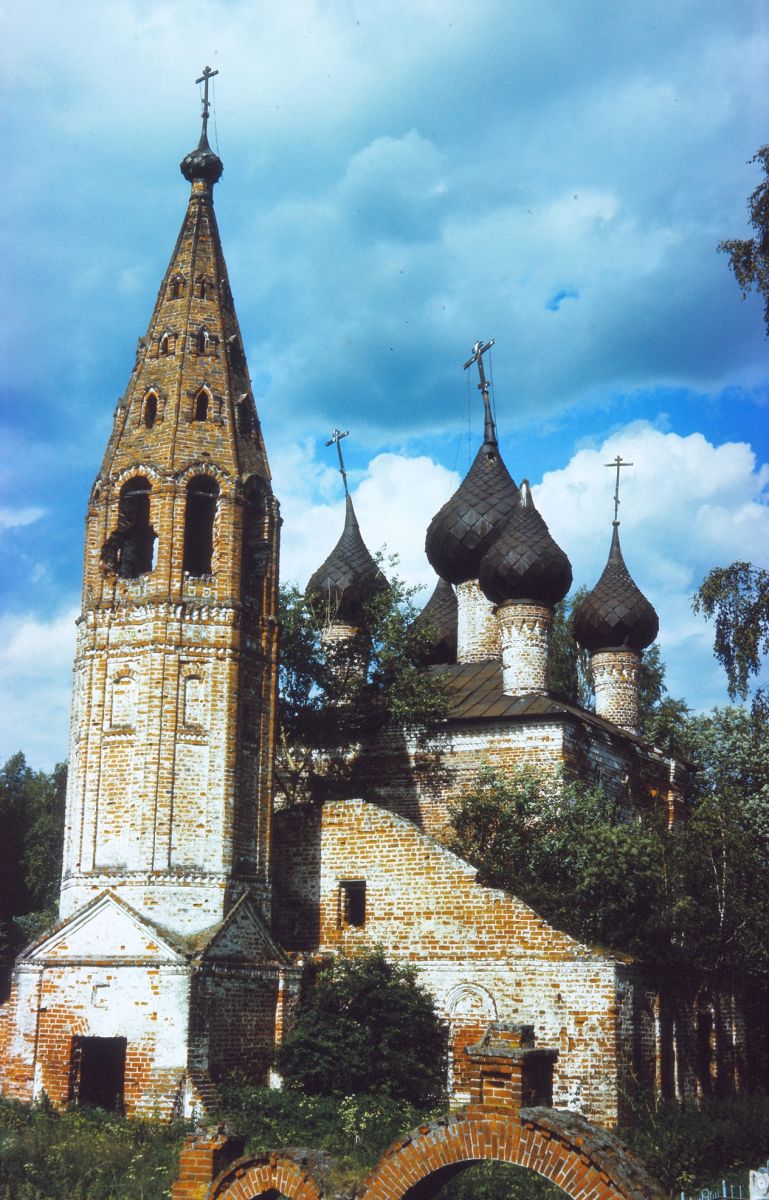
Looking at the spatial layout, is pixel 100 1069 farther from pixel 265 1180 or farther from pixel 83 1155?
pixel 265 1180

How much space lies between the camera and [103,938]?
49.3 feet

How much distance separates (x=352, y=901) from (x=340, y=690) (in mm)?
4087

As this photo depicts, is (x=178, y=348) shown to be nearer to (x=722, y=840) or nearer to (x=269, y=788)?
(x=269, y=788)

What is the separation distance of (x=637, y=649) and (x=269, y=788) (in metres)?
10.3

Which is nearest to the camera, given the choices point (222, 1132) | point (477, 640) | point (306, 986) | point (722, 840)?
point (222, 1132)

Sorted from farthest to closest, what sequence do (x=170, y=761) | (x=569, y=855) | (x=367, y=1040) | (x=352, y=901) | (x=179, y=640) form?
(x=352, y=901) < (x=569, y=855) < (x=179, y=640) < (x=170, y=761) < (x=367, y=1040)

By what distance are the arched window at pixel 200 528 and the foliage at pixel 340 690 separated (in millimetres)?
2885

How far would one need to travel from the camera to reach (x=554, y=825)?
17828 mm

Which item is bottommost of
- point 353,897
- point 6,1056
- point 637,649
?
point 6,1056

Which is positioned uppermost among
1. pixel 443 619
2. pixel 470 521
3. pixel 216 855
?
pixel 470 521

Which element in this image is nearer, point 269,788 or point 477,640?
point 269,788

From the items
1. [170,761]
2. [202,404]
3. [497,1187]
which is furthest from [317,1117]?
[202,404]

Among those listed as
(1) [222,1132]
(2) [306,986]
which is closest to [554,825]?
(2) [306,986]

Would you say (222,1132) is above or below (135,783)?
below
